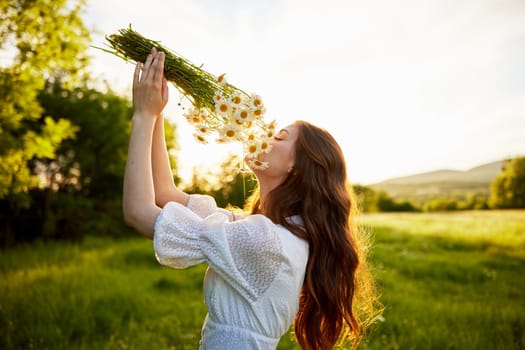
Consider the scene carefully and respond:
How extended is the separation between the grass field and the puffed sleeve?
1.67m

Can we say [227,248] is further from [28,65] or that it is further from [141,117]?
[28,65]

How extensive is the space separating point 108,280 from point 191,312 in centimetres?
209

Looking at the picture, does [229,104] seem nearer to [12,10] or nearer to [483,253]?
[12,10]

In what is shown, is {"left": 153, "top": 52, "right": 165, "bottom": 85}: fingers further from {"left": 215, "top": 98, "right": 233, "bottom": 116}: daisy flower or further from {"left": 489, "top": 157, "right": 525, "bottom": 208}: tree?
{"left": 489, "top": 157, "right": 525, "bottom": 208}: tree

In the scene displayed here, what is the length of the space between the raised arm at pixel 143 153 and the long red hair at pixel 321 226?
616 mm

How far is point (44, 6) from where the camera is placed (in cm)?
466

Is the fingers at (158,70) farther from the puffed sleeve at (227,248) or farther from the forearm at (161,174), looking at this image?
the puffed sleeve at (227,248)

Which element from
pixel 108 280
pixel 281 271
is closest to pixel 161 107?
pixel 281 271

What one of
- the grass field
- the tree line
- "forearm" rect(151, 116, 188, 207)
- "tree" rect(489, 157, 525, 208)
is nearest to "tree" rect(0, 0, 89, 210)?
the tree line

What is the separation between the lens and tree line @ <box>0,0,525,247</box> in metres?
4.51

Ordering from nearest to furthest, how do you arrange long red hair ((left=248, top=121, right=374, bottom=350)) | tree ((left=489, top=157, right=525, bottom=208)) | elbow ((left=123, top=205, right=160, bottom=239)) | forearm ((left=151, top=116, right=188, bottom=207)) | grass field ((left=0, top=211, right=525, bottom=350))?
1. elbow ((left=123, top=205, right=160, bottom=239))
2. long red hair ((left=248, top=121, right=374, bottom=350))
3. forearm ((left=151, top=116, right=188, bottom=207))
4. grass field ((left=0, top=211, right=525, bottom=350))
5. tree ((left=489, top=157, right=525, bottom=208))

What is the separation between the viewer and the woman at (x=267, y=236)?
1554 mm

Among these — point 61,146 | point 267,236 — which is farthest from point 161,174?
point 61,146

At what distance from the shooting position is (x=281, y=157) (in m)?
2.00
